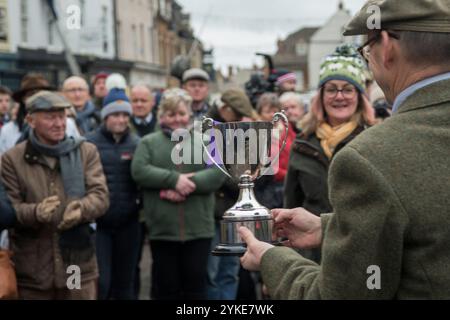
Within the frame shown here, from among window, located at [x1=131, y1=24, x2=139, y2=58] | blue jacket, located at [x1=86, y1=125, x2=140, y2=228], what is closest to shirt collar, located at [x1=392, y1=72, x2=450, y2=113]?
blue jacket, located at [x1=86, y1=125, x2=140, y2=228]

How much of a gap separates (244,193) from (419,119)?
1.11 metres

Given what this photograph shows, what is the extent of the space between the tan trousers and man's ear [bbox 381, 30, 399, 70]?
397cm

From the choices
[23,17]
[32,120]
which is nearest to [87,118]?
[32,120]

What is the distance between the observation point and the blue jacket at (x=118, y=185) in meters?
7.25

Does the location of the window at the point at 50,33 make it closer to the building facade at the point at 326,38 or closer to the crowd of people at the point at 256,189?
the crowd of people at the point at 256,189

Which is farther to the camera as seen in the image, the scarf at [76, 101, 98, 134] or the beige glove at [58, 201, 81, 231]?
the scarf at [76, 101, 98, 134]

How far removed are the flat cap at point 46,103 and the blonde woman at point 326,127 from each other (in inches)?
73.0

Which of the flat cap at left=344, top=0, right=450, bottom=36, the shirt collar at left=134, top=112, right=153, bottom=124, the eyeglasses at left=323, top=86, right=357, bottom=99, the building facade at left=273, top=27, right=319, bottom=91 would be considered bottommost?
the shirt collar at left=134, top=112, right=153, bottom=124

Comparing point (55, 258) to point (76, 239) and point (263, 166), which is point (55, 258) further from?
point (263, 166)

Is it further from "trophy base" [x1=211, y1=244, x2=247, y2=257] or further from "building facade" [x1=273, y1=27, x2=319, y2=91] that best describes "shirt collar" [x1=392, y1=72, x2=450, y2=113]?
"building facade" [x1=273, y1=27, x2=319, y2=91]

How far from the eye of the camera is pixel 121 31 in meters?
42.9

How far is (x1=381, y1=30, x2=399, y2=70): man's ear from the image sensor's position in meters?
2.27

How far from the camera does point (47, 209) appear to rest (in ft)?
18.2

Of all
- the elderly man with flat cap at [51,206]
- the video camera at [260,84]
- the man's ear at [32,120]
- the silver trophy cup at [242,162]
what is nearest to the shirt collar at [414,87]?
the silver trophy cup at [242,162]
